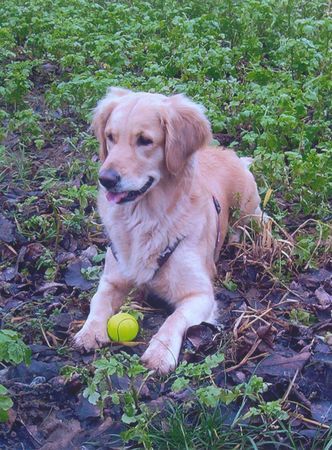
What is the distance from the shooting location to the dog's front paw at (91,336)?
3.83m

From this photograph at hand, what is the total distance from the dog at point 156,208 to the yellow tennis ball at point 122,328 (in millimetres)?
51

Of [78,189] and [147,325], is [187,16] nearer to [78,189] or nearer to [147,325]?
[78,189]

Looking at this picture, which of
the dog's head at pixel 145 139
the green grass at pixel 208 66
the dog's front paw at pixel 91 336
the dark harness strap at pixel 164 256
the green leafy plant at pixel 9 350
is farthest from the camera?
the green grass at pixel 208 66

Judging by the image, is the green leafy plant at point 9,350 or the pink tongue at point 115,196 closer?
the green leafy plant at point 9,350

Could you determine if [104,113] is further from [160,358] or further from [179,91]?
[179,91]

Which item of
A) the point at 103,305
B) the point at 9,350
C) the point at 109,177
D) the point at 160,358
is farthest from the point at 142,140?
the point at 9,350

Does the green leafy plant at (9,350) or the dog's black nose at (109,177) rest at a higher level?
the dog's black nose at (109,177)

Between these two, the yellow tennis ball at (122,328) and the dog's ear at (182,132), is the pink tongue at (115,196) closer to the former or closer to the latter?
the dog's ear at (182,132)

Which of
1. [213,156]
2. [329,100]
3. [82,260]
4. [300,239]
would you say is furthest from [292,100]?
[82,260]

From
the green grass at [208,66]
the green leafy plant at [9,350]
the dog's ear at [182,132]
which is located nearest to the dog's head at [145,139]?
the dog's ear at [182,132]

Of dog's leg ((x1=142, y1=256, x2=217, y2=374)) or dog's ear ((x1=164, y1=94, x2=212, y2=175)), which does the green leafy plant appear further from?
dog's ear ((x1=164, y1=94, x2=212, y2=175))

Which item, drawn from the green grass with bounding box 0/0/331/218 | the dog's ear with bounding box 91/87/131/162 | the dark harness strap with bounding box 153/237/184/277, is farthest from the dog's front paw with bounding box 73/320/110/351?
the green grass with bounding box 0/0/331/218

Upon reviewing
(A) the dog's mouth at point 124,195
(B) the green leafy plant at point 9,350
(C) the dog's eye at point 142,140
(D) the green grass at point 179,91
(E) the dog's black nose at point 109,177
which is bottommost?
(D) the green grass at point 179,91

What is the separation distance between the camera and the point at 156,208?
4.30 metres
